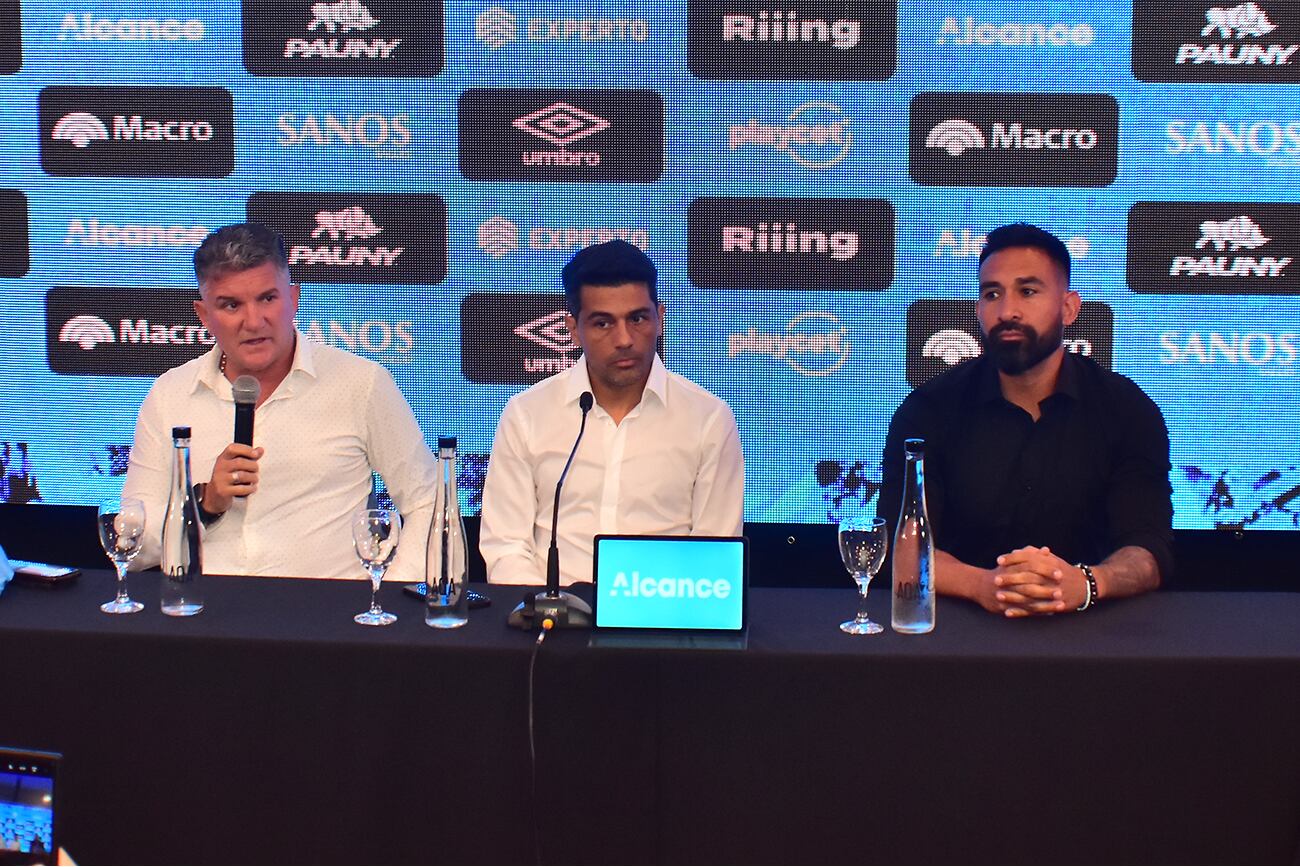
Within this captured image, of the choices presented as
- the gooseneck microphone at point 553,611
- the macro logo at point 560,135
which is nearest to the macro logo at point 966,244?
the macro logo at point 560,135

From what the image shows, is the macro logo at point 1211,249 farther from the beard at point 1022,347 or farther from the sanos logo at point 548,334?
the sanos logo at point 548,334

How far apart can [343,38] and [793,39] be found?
126cm

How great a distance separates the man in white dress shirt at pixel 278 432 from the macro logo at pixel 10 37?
134 centimetres

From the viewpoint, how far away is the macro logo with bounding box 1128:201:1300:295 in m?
3.47

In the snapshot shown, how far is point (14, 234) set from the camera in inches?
144

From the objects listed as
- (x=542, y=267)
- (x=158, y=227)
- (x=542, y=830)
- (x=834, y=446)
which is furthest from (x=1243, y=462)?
(x=158, y=227)

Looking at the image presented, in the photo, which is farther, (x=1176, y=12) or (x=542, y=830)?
(x=1176, y=12)

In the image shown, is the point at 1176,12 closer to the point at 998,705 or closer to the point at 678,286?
the point at 678,286

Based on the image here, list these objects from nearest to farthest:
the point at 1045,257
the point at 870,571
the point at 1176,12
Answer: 1. the point at 870,571
2. the point at 1045,257
3. the point at 1176,12

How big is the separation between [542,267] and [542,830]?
6.89 feet

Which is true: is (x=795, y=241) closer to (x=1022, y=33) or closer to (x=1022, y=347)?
(x=1022, y=33)

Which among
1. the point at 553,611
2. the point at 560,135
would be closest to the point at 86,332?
the point at 560,135

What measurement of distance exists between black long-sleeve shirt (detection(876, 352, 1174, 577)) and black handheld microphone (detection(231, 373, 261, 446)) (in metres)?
1.21

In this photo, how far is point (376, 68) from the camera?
3551 mm
